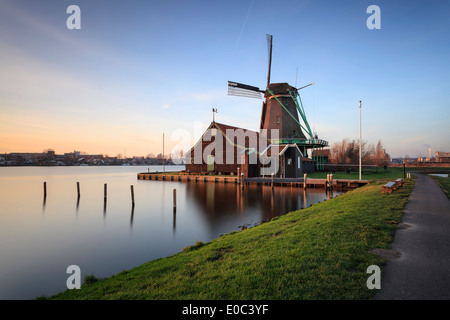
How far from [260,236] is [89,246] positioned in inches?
319

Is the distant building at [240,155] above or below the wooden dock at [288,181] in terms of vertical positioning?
above

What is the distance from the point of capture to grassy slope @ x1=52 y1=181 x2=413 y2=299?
3.57 metres

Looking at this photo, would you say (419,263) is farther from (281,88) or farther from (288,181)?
(281,88)

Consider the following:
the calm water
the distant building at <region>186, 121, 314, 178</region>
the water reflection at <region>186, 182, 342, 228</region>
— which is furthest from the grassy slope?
the distant building at <region>186, 121, 314, 178</region>

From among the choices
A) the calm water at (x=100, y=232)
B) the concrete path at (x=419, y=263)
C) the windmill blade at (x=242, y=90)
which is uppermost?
the windmill blade at (x=242, y=90)

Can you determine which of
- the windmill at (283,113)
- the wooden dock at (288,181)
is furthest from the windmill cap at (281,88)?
the wooden dock at (288,181)

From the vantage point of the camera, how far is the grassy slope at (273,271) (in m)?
3.57

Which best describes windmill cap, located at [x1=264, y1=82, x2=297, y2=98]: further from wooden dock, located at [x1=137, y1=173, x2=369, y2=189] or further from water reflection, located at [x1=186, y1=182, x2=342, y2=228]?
water reflection, located at [x1=186, y1=182, x2=342, y2=228]

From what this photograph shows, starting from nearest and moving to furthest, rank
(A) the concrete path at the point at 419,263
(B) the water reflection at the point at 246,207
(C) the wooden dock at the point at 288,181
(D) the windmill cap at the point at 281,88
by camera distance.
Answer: (A) the concrete path at the point at 419,263
(B) the water reflection at the point at 246,207
(C) the wooden dock at the point at 288,181
(D) the windmill cap at the point at 281,88

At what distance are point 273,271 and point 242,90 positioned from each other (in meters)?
35.6

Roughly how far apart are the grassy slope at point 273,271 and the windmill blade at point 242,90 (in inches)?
1281

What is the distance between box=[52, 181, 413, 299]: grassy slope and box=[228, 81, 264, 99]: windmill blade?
107 ft

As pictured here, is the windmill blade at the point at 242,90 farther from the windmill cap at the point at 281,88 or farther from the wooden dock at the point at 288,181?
the wooden dock at the point at 288,181
